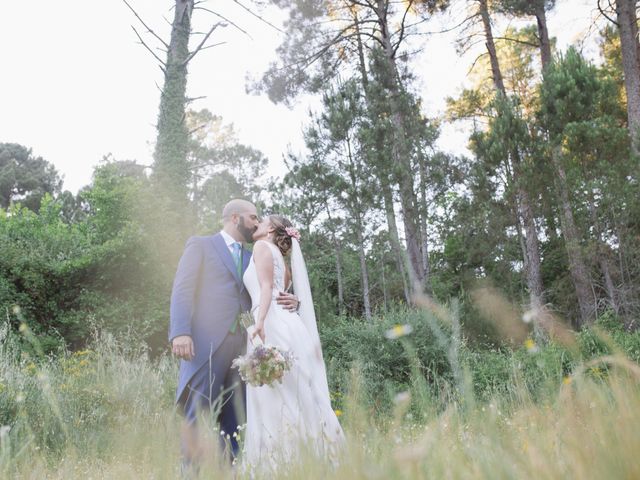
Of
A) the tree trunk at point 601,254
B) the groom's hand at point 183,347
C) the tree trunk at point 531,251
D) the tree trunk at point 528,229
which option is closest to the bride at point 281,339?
the groom's hand at point 183,347

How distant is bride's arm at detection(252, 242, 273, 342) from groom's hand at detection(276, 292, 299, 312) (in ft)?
0.28

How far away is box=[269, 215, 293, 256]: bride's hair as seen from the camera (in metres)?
3.94

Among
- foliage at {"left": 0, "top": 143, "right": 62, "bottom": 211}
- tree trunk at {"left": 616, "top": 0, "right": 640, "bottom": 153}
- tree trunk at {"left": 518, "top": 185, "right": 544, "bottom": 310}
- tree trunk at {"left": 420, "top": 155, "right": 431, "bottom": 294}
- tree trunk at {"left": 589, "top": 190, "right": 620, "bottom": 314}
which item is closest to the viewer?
tree trunk at {"left": 589, "top": 190, "right": 620, "bottom": 314}

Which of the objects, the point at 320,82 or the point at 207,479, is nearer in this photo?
the point at 207,479

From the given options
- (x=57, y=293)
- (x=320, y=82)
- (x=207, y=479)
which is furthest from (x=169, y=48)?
(x=207, y=479)

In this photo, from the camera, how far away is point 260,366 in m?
3.19

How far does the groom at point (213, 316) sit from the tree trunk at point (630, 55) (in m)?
9.77

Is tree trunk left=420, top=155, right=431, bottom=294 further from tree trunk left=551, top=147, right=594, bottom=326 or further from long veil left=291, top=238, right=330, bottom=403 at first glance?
long veil left=291, top=238, right=330, bottom=403

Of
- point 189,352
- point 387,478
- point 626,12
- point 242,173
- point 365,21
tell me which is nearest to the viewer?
point 387,478

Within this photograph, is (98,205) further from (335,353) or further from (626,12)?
(626,12)

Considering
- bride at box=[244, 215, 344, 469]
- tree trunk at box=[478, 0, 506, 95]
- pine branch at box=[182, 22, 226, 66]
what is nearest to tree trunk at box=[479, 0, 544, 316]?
tree trunk at box=[478, 0, 506, 95]

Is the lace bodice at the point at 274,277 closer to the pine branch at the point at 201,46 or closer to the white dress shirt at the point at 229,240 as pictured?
the white dress shirt at the point at 229,240

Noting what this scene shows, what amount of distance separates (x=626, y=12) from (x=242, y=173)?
22133 mm

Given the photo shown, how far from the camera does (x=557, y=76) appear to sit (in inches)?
409
